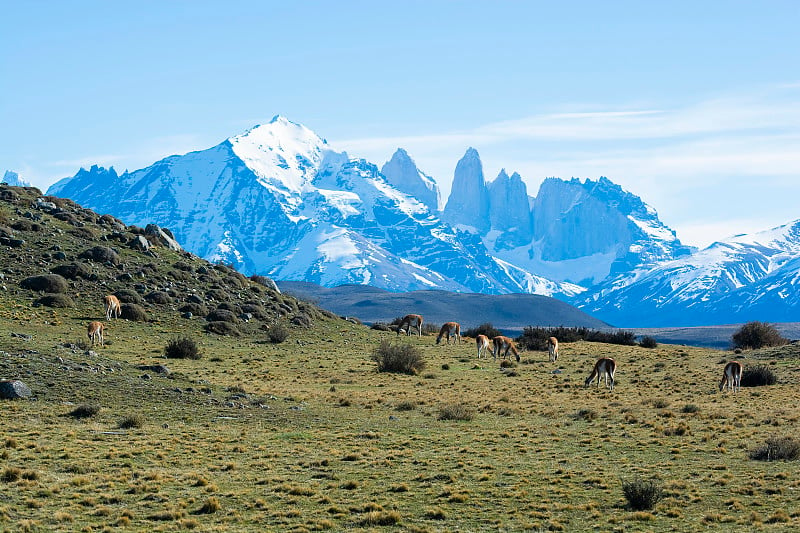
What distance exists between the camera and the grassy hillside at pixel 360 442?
19.4 meters

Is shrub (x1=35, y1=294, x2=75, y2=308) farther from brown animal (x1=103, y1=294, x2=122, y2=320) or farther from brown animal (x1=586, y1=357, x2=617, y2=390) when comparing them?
brown animal (x1=586, y1=357, x2=617, y2=390)

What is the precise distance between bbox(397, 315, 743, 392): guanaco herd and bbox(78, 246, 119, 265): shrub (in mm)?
23910

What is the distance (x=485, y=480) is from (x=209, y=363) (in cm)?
2964

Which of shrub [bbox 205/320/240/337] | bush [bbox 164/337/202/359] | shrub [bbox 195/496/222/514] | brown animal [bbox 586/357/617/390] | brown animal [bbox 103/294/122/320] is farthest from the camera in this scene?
shrub [bbox 205/320/240/337]

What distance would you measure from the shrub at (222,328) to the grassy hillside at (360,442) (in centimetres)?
394

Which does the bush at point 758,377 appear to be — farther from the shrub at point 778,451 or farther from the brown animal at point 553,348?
the shrub at point 778,451

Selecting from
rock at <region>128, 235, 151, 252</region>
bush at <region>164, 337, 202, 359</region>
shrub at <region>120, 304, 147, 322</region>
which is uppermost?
rock at <region>128, 235, 151, 252</region>

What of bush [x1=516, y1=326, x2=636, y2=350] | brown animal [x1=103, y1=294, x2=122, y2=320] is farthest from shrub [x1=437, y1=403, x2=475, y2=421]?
bush [x1=516, y1=326, x2=636, y2=350]

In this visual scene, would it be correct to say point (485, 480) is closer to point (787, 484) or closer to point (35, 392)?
point (787, 484)

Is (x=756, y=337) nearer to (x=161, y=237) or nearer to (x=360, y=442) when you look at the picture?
(x=161, y=237)

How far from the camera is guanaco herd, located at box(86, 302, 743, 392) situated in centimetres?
4409

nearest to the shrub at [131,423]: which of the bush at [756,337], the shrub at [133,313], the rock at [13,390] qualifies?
the rock at [13,390]

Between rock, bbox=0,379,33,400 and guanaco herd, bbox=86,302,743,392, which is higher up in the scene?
guanaco herd, bbox=86,302,743,392

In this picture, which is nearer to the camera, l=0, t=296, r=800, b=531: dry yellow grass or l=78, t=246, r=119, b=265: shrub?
l=0, t=296, r=800, b=531: dry yellow grass
